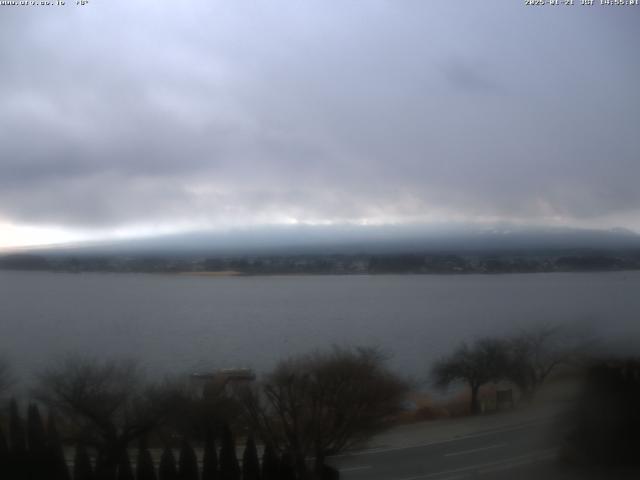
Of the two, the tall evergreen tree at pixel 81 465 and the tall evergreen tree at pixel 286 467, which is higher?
the tall evergreen tree at pixel 81 465

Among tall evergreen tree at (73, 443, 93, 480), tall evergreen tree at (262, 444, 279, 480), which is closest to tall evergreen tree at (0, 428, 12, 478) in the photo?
tall evergreen tree at (73, 443, 93, 480)

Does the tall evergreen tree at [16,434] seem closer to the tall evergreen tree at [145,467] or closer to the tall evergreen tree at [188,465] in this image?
the tall evergreen tree at [145,467]

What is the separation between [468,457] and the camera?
4391 mm

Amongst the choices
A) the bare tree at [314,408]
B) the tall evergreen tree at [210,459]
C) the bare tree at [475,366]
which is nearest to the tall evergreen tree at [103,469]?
the tall evergreen tree at [210,459]

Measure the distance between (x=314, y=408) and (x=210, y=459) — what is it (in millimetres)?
805

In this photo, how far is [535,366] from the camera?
4656 mm

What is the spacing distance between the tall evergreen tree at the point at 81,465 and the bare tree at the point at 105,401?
73 millimetres

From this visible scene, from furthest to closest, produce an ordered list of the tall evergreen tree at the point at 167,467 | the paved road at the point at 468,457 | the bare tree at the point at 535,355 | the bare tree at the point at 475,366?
the bare tree at the point at 535,355, the bare tree at the point at 475,366, the paved road at the point at 468,457, the tall evergreen tree at the point at 167,467

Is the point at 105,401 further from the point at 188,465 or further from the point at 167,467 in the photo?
the point at 188,465

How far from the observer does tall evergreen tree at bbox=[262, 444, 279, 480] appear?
4140mm

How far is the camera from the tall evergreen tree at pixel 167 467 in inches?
160

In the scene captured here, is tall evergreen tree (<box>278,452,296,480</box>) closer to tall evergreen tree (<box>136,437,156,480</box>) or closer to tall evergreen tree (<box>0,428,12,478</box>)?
tall evergreen tree (<box>136,437,156,480</box>)

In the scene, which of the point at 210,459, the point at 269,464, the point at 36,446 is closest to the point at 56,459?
the point at 36,446

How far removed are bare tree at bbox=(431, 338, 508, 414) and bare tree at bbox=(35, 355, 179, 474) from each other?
205cm
